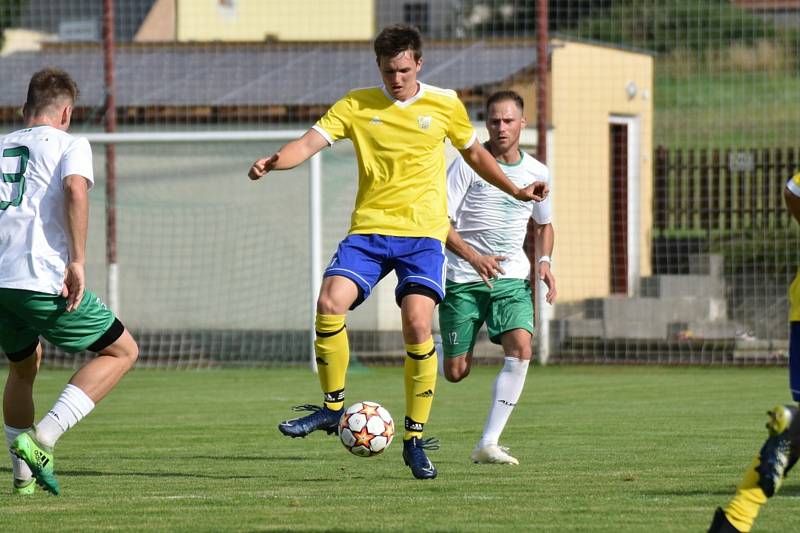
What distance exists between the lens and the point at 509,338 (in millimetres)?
9305

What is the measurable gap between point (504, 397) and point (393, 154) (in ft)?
6.24

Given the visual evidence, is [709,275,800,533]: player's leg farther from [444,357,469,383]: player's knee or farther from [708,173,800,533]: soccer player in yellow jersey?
[444,357,469,383]: player's knee

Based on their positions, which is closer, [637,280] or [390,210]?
[390,210]

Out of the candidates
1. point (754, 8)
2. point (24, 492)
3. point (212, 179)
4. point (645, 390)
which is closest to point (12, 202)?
point (24, 492)

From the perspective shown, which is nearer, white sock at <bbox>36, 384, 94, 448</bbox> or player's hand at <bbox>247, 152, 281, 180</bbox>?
white sock at <bbox>36, 384, 94, 448</bbox>

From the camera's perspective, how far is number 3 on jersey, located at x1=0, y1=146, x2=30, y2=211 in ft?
23.6

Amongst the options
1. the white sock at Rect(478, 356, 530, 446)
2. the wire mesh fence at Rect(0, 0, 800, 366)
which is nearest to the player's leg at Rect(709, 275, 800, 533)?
the white sock at Rect(478, 356, 530, 446)

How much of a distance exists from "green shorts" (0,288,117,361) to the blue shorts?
1.29 meters

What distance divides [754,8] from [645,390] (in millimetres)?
11769

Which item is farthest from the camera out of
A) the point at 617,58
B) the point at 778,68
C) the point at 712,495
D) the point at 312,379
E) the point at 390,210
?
the point at 778,68

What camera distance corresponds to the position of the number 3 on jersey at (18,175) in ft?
23.6

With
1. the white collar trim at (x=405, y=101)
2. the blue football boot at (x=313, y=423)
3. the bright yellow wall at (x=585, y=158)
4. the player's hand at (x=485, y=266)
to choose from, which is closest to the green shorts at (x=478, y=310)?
the player's hand at (x=485, y=266)

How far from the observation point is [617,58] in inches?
845

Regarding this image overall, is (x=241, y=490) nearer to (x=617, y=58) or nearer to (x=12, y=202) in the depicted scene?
(x=12, y=202)
